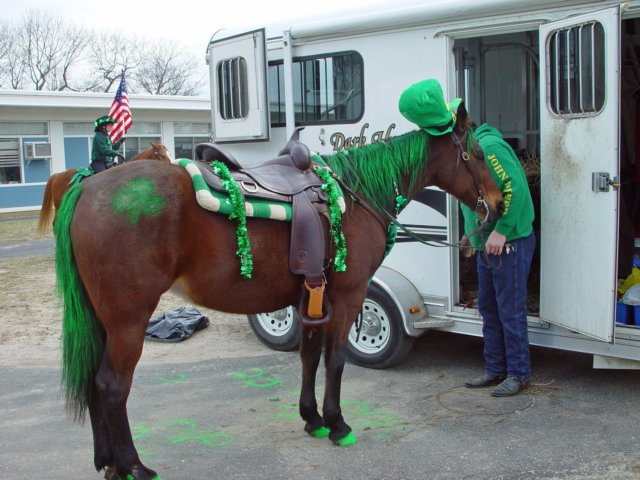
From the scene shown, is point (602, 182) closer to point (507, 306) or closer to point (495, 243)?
point (495, 243)

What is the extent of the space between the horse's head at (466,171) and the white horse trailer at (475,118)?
44 cm

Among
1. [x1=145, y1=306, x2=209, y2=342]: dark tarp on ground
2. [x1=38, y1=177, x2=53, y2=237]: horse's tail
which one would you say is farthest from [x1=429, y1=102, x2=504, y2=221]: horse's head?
[x1=38, y1=177, x2=53, y2=237]: horse's tail

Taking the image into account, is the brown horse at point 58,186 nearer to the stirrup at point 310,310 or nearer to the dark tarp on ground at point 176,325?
the dark tarp on ground at point 176,325

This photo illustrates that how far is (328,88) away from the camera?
5914 millimetres

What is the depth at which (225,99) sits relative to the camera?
6.64 meters

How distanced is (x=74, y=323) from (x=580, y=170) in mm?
3185

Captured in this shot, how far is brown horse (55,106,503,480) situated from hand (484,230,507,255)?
1030 millimetres

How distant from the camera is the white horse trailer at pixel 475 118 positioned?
447cm

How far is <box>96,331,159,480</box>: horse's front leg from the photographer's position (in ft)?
11.2

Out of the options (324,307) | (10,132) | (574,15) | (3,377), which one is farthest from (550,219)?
(10,132)

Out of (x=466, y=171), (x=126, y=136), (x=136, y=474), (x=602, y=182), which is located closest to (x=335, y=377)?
(x=136, y=474)

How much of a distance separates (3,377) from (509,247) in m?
4.04

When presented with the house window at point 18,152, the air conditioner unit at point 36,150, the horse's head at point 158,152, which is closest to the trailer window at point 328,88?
the horse's head at point 158,152

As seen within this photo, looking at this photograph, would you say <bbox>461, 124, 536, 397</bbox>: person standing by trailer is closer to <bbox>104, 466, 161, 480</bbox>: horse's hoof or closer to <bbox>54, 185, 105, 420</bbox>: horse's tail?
<bbox>104, 466, 161, 480</bbox>: horse's hoof
